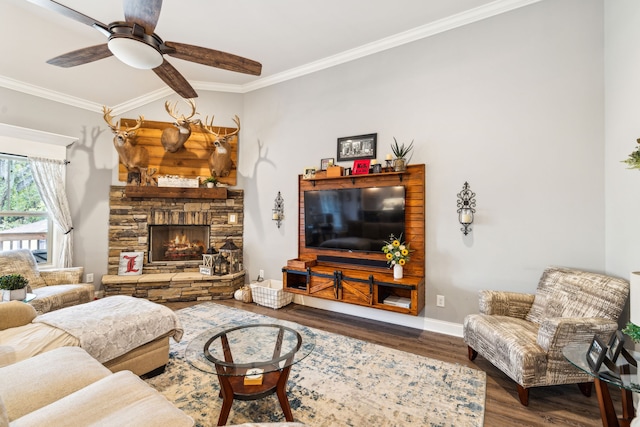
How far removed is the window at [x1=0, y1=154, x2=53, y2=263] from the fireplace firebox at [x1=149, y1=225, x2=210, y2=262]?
4.54ft

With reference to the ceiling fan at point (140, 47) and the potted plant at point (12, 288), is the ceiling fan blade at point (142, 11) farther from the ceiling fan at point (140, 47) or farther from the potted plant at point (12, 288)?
the potted plant at point (12, 288)

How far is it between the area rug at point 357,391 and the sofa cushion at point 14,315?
996 mm

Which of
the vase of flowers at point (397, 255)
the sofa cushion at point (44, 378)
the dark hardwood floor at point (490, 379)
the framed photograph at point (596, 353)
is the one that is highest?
the vase of flowers at point (397, 255)

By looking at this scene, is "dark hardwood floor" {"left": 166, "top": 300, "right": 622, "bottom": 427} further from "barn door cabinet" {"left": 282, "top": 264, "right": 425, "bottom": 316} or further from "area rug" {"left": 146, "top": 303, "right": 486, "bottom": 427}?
"barn door cabinet" {"left": 282, "top": 264, "right": 425, "bottom": 316}

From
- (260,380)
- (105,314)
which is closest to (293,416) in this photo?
(260,380)

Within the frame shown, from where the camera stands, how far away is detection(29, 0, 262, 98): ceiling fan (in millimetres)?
1812

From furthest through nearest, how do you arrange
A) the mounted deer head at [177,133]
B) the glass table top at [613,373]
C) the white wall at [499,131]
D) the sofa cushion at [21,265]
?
the mounted deer head at [177,133], the sofa cushion at [21,265], the white wall at [499,131], the glass table top at [613,373]

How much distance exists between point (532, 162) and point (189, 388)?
3619mm

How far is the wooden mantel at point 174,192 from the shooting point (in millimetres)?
4363

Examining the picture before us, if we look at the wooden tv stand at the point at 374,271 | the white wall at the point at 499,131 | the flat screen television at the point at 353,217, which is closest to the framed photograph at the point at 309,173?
the wooden tv stand at the point at 374,271

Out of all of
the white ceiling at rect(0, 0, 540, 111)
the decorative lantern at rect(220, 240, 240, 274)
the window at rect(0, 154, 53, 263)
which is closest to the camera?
the white ceiling at rect(0, 0, 540, 111)

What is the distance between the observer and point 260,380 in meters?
1.80

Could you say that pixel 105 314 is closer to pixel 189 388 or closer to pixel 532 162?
pixel 189 388

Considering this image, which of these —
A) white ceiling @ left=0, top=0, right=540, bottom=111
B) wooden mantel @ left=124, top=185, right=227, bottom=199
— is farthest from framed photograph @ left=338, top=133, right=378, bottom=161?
wooden mantel @ left=124, top=185, right=227, bottom=199
